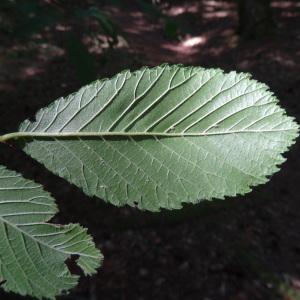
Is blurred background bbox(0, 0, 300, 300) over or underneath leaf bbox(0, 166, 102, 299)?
underneath

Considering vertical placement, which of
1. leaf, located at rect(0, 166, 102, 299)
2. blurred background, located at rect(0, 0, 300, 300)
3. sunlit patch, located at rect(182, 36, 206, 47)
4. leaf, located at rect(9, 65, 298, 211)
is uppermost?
leaf, located at rect(9, 65, 298, 211)

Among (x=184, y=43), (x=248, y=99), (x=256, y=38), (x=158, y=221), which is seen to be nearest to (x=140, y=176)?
(x=248, y=99)

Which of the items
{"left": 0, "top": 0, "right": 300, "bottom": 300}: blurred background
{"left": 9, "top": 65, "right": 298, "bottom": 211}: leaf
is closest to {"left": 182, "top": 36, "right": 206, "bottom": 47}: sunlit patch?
{"left": 0, "top": 0, "right": 300, "bottom": 300}: blurred background

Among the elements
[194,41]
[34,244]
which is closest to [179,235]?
[34,244]

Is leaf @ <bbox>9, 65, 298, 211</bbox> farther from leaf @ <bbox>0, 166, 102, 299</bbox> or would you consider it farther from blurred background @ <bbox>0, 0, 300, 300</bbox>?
blurred background @ <bbox>0, 0, 300, 300</bbox>

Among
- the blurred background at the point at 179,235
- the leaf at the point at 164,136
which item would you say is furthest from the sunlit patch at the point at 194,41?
the leaf at the point at 164,136

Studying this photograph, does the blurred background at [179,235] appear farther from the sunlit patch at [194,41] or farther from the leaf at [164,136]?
the sunlit patch at [194,41]
